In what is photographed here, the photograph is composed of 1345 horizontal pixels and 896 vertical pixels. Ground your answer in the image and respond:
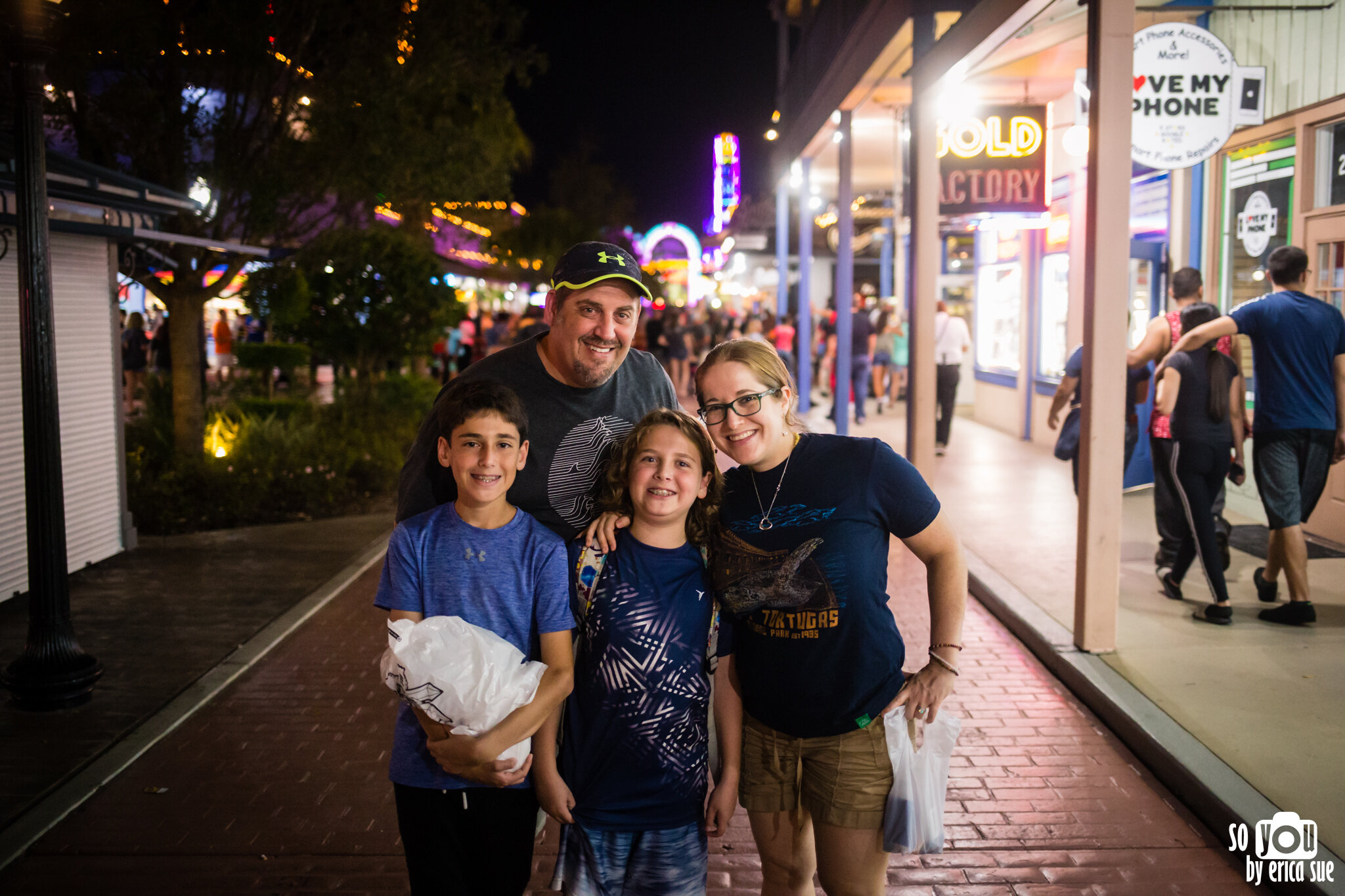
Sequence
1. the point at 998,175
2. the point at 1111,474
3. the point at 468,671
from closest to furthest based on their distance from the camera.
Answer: the point at 468,671 → the point at 1111,474 → the point at 998,175

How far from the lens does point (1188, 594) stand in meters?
6.88

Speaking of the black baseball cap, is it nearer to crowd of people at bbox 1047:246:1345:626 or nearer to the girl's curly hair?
the girl's curly hair

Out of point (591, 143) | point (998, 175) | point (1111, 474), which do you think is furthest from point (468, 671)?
point (591, 143)

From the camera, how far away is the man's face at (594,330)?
2.97 meters

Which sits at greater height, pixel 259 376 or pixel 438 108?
pixel 438 108

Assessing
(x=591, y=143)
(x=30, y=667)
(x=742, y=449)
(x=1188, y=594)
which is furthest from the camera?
(x=591, y=143)

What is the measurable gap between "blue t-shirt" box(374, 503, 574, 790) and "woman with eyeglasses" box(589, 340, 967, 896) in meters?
0.18

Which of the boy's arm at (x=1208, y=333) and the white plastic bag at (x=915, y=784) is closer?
the white plastic bag at (x=915, y=784)

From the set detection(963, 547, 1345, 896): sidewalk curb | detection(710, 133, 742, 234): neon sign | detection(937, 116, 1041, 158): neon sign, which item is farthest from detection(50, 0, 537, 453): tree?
detection(710, 133, 742, 234): neon sign

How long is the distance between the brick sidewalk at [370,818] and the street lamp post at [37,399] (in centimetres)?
83

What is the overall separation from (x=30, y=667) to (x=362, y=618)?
6.90ft

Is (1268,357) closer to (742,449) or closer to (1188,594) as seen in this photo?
(1188,594)

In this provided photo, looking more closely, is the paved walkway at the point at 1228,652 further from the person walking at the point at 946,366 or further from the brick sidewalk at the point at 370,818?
the person walking at the point at 946,366

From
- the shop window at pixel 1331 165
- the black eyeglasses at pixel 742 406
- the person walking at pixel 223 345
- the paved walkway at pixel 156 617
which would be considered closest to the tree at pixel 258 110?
the paved walkway at pixel 156 617
